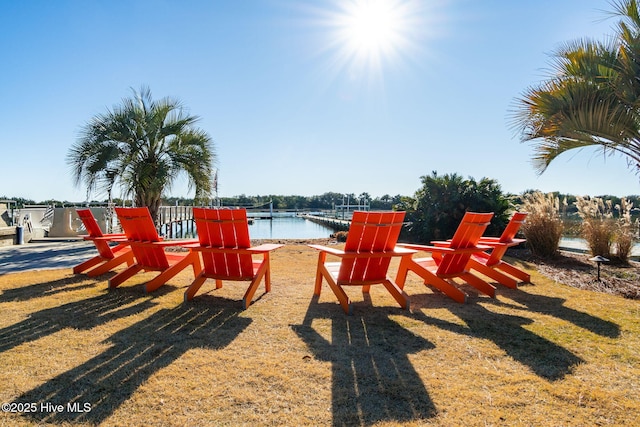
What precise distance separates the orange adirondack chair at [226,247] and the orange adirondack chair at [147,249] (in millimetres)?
561

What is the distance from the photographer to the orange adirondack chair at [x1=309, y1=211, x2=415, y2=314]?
12.4ft

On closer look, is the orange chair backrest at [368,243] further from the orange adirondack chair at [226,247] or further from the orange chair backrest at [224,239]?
the orange chair backrest at [224,239]

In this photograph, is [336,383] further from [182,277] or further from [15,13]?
[15,13]

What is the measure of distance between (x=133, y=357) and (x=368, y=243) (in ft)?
8.12

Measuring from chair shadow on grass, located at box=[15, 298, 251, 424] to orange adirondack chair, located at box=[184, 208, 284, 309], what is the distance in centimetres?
37

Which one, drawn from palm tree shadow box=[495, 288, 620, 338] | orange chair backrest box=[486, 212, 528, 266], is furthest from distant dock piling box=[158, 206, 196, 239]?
palm tree shadow box=[495, 288, 620, 338]

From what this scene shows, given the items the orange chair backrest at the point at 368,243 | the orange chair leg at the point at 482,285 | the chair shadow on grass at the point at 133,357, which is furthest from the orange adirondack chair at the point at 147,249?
the orange chair leg at the point at 482,285

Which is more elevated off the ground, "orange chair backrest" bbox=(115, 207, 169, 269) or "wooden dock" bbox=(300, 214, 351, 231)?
"orange chair backrest" bbox=(115, 207, 169, 269)

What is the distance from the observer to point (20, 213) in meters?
10.9

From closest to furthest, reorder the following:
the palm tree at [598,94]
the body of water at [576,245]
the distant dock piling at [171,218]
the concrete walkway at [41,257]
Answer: the palm tree at [598,94] < the concrete walkway at [41,257] < the body of water at [576,245] < the distant dock piling at [171,218]

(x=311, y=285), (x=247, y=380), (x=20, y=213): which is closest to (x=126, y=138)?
(x=20, y=213)

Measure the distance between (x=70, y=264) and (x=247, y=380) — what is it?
19.9 ft

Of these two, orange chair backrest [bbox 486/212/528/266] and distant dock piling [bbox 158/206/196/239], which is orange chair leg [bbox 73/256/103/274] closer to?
orange chair backrest [bbox 486/212/528/266]

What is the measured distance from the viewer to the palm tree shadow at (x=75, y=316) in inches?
117
